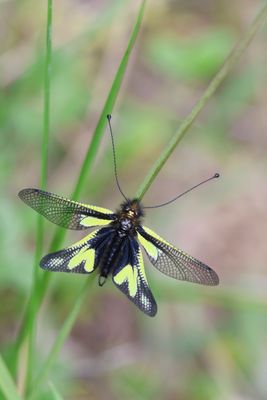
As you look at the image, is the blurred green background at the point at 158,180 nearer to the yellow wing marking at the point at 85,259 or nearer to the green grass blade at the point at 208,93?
the yellow wing marking at the point at 85,259

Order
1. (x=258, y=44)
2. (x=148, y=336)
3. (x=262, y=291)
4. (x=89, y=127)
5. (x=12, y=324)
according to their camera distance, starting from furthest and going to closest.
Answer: (x=258, y=44) < (x=89, y=127) < (x=148, y=336) < (x=12, y=324) < (x=262, y=291)

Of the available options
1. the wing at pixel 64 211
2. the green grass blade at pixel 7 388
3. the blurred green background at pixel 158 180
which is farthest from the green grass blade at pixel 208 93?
the blurred green background at pixel 158 180

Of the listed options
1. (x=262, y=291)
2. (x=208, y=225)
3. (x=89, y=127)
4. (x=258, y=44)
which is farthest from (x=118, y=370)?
(x=258, y=44)

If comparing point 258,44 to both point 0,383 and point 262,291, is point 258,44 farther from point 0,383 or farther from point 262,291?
point 0,383

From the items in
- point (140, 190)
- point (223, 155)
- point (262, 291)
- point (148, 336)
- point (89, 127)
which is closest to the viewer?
point (140, 190)

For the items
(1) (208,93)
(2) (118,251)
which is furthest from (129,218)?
(1) (208,93)

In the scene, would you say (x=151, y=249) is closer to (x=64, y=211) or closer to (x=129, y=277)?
(x=129, y=277)

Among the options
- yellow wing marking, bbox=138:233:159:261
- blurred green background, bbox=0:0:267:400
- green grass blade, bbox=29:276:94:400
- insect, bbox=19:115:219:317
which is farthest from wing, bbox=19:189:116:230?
blurred green background, bbox=0:0:267:400
